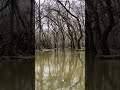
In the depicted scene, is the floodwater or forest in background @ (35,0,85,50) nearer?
the floodwater

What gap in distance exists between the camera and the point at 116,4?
38.5 ft

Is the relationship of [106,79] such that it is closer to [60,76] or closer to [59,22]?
[60,76]

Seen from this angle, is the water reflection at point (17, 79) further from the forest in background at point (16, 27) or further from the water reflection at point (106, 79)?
the forest in background at point (16, 27)

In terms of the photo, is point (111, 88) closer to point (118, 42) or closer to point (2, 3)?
point (2, 3)

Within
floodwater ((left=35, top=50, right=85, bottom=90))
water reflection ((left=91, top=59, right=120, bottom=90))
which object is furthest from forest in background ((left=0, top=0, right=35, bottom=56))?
water reflection ((left=91, top=59, right=120, bottom=90))

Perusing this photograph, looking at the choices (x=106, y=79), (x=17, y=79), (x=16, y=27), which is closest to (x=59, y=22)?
(x=16, y=27)

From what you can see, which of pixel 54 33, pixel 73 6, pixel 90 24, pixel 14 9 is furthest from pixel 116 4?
pixel 54 33

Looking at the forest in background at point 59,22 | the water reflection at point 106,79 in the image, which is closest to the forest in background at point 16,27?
the water reflection at point 106,79

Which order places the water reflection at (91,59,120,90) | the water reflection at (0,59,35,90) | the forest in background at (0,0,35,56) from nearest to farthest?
the water reflection at (91,59,120,90)
the water reflection at (0,59,35,90)
the forest in background at (0,0,35,56)

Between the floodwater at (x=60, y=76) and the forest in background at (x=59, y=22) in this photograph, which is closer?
the floodwater at (x=60, y=76)

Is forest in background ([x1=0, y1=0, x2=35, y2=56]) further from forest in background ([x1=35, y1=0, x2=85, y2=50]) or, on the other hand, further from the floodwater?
forest in background ([x1=35, y1=0, x2=85, y2=50])

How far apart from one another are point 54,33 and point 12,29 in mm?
13006

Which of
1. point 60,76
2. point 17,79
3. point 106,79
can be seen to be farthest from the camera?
point 60,76

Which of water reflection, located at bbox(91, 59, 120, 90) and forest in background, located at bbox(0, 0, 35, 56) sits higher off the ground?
forest in background, located at bbox(0, 0, 35, 56)
